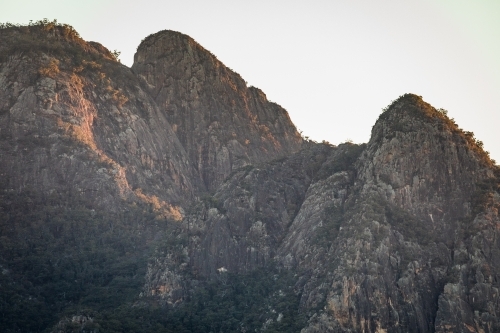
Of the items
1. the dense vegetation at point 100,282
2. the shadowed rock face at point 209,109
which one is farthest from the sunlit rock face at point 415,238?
the shadowed rock face at point 209,109

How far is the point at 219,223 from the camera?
134 m

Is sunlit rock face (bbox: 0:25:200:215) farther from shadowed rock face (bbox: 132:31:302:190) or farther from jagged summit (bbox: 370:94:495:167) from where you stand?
jagged summit (bbox: 370:94:495:167)

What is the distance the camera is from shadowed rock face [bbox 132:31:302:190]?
165625 millimetres

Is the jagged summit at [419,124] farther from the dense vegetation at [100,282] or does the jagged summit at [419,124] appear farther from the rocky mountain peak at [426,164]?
the dense vegetation at [100,282]

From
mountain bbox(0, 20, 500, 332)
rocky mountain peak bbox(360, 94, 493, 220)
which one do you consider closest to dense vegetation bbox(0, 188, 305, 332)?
mountain bbox(0, 20, 500, 332)

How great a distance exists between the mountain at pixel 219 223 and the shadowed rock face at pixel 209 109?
468 cm

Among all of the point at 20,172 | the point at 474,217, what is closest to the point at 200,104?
the point at 20,172

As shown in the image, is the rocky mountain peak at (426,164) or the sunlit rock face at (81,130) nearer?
the rocky mountain peak at (426,164)

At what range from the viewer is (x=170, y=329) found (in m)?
119

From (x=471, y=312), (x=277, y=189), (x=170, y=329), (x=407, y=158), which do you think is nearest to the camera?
(x=471, y=312)

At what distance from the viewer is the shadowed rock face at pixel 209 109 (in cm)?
16562

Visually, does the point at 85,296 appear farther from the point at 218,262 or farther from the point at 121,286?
the point at 218,262

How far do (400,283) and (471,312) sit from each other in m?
9.25

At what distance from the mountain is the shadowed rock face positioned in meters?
4.68
